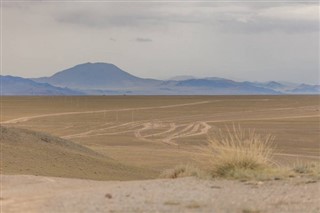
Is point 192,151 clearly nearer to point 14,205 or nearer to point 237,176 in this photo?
point 237,176

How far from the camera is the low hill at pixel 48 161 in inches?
691

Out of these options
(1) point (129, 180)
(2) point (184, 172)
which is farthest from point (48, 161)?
(2) point (184, 172)

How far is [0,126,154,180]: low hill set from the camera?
17547 millimetres

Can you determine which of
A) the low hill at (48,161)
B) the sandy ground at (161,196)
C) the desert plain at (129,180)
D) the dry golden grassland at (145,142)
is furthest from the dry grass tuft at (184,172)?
the low hill at (48,161)

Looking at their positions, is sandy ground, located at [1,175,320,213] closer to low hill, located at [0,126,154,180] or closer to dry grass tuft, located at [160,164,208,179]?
dry grass tuft, located at [160,164,208,179]

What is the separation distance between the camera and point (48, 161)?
19219 millimetres

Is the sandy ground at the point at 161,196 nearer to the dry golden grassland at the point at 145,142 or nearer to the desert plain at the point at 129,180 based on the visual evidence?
the desert plain at the point at 129,180

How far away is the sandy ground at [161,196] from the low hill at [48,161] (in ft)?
14.0

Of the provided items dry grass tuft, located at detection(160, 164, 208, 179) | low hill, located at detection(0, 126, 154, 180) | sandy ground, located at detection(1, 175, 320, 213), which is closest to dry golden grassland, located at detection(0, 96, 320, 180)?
low hill, located at detection(0, 126, 154, 180)

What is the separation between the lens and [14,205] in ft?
32.9

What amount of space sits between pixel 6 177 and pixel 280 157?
19361 millimetres

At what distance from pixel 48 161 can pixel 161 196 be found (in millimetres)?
9046

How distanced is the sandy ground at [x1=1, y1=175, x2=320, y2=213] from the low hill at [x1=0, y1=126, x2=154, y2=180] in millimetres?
4268

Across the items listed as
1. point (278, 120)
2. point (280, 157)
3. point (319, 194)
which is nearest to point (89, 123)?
point (278, 120)
